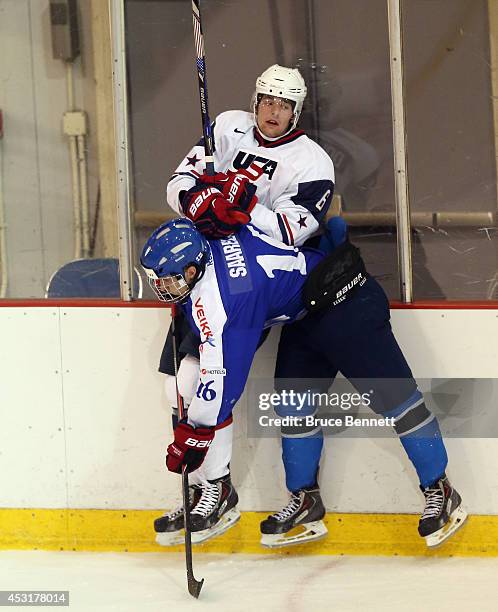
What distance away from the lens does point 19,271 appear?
13.4ft

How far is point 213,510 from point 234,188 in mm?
957

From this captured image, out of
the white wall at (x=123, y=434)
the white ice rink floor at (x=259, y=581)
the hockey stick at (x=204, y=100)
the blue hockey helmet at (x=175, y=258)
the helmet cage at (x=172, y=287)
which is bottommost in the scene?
the white ice rink floor at (x=259, y=581)

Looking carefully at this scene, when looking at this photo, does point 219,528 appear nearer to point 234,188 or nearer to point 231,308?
point 231,308

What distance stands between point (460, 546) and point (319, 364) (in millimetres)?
719

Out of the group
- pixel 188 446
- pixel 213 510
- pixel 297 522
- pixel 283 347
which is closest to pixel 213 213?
pixel 283 347

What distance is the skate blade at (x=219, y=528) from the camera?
124 inches

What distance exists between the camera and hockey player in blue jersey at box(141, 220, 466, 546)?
2.90 meters

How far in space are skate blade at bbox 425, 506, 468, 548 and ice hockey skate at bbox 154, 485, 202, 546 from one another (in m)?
0.72

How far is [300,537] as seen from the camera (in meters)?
3.23

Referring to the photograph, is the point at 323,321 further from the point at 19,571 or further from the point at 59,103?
the point at 59,103

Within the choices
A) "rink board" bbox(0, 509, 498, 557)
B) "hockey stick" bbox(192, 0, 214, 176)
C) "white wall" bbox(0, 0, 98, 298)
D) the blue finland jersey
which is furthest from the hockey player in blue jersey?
"white wall" bbox(0, 0, 98, 298)
